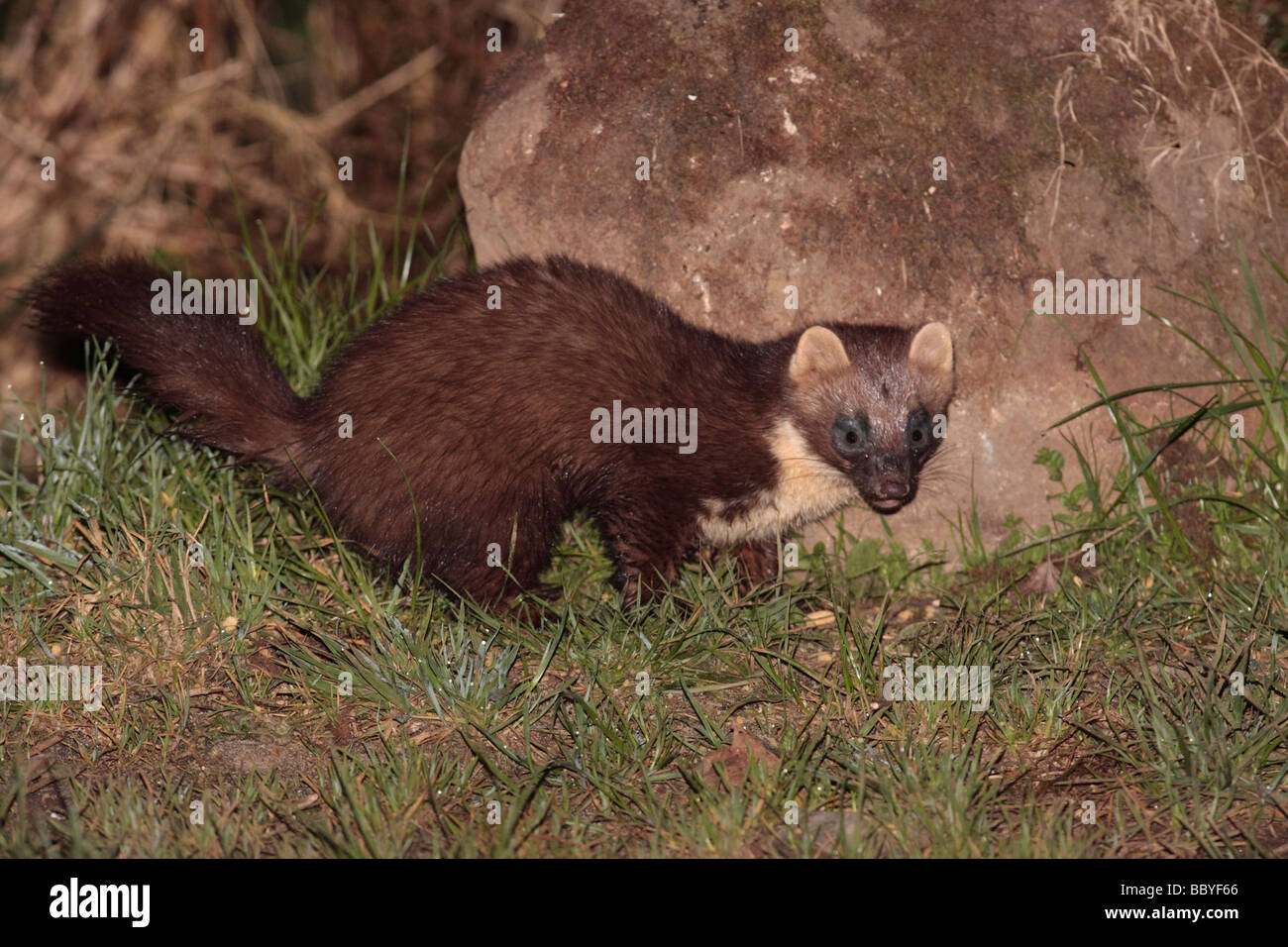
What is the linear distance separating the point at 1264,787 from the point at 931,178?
2741mm

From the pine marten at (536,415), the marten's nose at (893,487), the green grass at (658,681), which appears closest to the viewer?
the green grass at (658,681)

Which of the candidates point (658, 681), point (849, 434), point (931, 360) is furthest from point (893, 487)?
point (658, 681)

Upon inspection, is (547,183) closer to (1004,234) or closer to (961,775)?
(1004,234)

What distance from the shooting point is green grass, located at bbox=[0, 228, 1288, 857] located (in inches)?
143

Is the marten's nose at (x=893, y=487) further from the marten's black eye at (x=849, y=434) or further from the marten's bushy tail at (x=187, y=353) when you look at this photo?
the marten's bushy tail at (x=187, y=353)

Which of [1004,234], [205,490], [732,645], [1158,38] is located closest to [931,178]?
[1004,234]

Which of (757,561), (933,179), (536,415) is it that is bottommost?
(757,561)

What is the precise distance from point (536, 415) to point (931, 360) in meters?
1.46

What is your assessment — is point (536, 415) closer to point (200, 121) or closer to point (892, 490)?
point (892, 490)

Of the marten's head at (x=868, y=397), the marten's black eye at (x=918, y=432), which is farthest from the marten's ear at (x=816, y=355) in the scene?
the marten's black eye at (x=918, y=432)

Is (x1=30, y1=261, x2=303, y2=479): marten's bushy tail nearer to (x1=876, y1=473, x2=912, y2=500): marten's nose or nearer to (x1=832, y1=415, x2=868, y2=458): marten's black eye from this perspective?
(x1=832, y1=415, x2=868, y2=458): marten's black eye

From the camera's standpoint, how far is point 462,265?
7.38 meters

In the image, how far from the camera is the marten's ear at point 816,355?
4.77m

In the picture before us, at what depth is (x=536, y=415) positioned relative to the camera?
4852 mm
